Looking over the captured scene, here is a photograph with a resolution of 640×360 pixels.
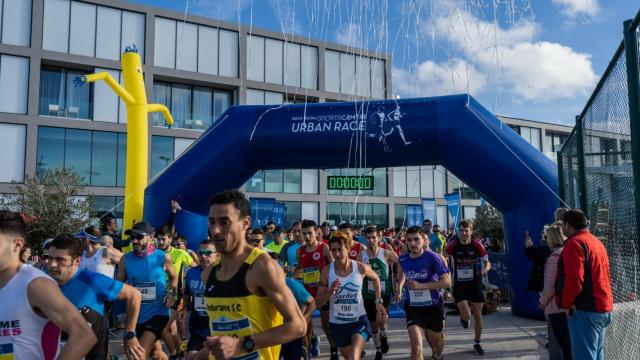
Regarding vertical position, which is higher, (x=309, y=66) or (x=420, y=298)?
(x=309, y=66)

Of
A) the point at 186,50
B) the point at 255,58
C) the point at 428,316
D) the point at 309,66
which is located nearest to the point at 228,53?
the point at 255,58

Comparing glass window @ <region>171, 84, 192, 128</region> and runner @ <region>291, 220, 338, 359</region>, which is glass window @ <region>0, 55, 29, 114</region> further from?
runner @ <region>291, 220, 338, 359</region>

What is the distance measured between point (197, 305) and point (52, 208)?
41.5 ft

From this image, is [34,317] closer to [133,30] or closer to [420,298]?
[420,298]

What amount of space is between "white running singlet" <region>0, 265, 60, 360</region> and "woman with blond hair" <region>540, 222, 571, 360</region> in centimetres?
425

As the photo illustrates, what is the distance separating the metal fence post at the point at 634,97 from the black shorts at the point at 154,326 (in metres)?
4.63

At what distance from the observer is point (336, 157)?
9.41m

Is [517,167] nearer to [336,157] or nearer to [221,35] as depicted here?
[336,157]

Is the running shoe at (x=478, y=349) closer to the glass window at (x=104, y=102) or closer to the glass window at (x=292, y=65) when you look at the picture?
the glass window at (x=104, y=102)

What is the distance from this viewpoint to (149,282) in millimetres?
5719

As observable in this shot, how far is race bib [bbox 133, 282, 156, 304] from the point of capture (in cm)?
558

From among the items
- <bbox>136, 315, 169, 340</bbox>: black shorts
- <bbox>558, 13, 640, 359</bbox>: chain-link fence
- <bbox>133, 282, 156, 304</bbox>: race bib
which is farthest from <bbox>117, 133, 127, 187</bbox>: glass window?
<bbox>558, 13, 640, 359</bbox>: chain-link fence

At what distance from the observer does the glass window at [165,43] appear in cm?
2456

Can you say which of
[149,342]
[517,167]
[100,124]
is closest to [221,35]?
[100,124]
